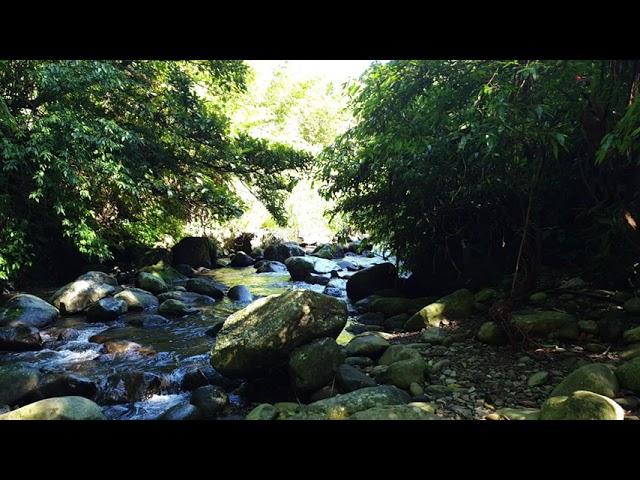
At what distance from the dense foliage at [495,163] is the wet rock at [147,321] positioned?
359 centimetres

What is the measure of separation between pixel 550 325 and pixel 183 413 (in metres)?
3.77

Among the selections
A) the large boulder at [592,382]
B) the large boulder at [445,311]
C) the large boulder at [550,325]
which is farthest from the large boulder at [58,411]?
the large boulder at [550,325]

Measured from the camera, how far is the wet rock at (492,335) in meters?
4.49

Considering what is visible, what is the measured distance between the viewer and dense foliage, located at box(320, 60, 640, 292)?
374cm

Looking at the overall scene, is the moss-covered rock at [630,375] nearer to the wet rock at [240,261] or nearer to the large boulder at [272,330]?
the large boulder at [272,330]

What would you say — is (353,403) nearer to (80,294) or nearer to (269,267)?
(80,294)

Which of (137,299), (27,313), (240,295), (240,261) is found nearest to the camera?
(27,313)

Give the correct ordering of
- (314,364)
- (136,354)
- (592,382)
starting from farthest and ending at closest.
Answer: (136,354)
(314,364)
(592,382)

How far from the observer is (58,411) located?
3533 millimetres

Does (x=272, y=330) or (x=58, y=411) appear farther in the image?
(x=272, y=330)

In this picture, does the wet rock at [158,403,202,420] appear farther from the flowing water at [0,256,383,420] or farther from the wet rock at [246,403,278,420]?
the wet rock at [246,403,278,420]

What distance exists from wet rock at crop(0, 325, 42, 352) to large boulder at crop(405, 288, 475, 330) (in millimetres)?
5304

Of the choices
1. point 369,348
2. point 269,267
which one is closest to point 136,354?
point 369,348

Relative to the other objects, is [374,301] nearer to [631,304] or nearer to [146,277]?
[631,304]
